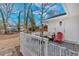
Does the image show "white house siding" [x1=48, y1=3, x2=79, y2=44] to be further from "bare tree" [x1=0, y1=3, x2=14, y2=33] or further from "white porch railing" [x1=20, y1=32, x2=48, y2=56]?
"bare tree" [x1=0, y1=3, x2=14, y2=33]

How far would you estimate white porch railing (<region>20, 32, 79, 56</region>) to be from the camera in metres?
2.10

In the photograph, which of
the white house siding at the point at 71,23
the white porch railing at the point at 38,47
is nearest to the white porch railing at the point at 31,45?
the white porch railing at the point at 38,47

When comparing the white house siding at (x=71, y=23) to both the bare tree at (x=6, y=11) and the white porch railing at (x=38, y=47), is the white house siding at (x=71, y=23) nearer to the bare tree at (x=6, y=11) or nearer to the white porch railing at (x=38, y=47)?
the white porch railing at (x=38, y=47)

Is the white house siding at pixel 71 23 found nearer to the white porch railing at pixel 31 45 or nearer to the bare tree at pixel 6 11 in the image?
the white porch railing at pixel 31 45

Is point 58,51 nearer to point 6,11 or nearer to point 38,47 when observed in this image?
point 38,47

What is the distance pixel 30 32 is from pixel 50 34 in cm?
26

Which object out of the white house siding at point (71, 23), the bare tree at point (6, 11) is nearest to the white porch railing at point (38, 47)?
the white house siding at point (71, 23)

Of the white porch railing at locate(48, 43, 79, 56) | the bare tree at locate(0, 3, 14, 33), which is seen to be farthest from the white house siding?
the bare tree at locate(0, 3, 14, 33)

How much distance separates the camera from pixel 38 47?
2221mm

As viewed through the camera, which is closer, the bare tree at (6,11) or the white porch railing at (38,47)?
the white porch railing at (38,47)

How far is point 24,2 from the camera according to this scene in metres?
2.24

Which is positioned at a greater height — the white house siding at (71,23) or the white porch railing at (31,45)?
the white house siding at (71,23)

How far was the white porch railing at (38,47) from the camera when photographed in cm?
210

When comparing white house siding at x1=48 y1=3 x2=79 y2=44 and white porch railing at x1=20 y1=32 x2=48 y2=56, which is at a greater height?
white house siding at x1=48 y1=3 x2=79 y2=44
